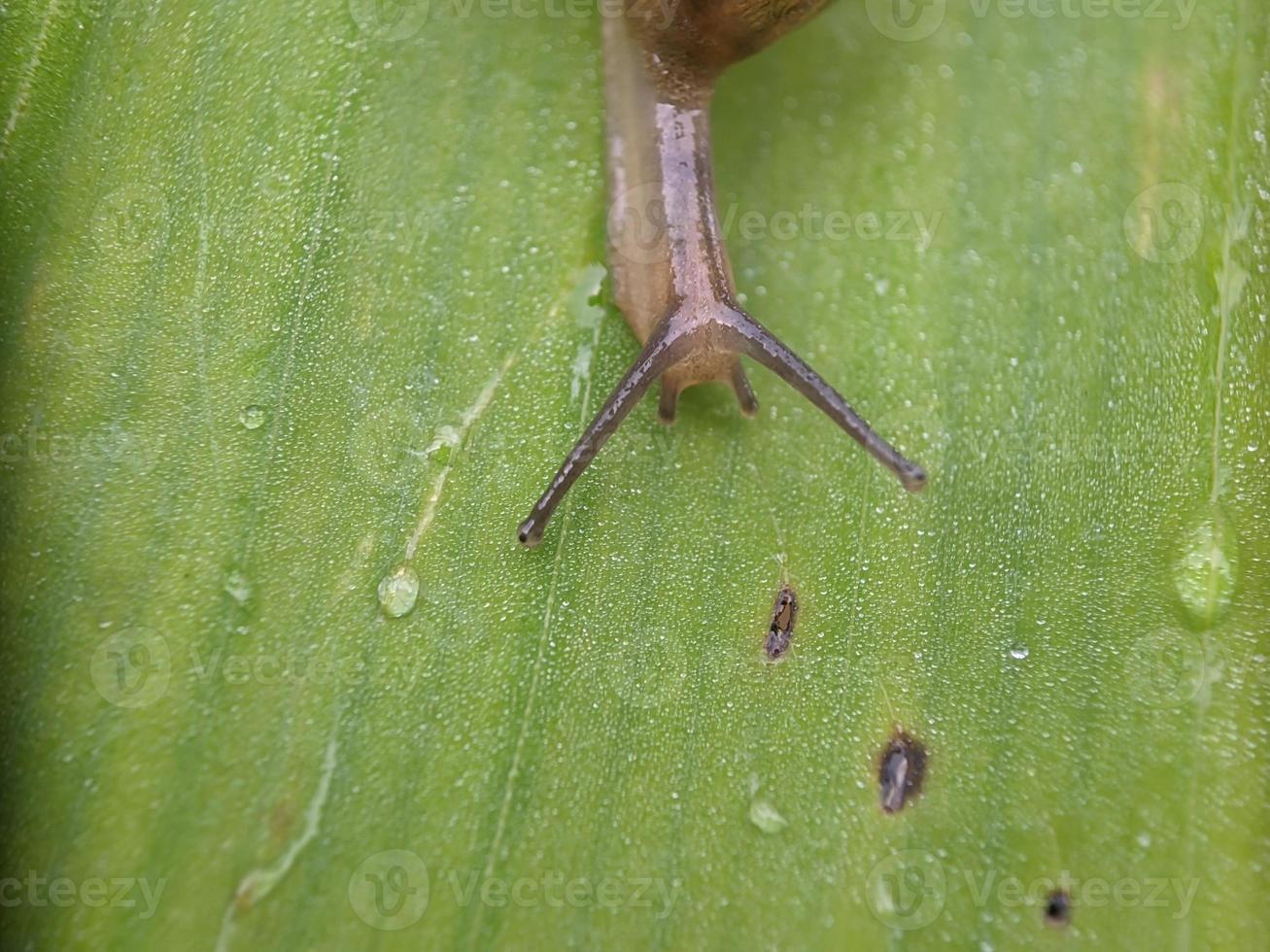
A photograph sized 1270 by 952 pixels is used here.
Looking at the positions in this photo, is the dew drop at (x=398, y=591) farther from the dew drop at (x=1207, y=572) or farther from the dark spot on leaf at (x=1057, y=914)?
the dew drop at (x=1207, y=572)

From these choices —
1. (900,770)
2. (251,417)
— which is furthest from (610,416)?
(900,770)

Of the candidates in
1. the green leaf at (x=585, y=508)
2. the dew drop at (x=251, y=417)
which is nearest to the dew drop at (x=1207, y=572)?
the green leaf at (x=585, y=508)

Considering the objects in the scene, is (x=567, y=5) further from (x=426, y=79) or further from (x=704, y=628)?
(x=704, y=628)

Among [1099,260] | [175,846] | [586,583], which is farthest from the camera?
[1099,260]

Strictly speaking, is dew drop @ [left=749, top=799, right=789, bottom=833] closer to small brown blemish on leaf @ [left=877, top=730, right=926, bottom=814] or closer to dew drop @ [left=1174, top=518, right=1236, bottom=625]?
small brown blemish on leaf @ [left=877, top=730, right=926, bottom=814]

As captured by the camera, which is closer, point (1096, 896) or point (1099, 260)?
point (1096, 896)

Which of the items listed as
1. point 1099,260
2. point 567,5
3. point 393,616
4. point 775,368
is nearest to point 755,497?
point 775,368

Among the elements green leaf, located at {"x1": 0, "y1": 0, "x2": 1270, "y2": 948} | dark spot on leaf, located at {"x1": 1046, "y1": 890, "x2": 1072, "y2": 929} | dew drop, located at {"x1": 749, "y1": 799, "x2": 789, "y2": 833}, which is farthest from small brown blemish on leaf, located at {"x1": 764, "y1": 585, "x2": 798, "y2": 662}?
dark spot on leaf, located at {"x1": 1046, "y1": 890, "x2": 1072, "y2": 929}
